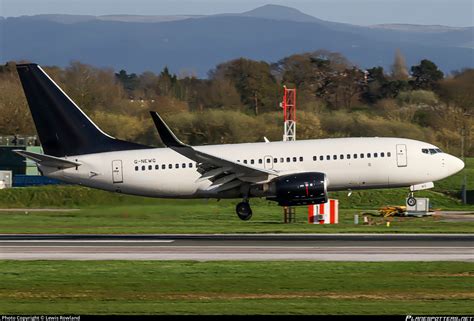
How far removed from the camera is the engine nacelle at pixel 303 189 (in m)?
45.1

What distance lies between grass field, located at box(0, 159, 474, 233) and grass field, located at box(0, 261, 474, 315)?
14069 millimetres

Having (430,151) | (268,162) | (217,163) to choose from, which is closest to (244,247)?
(217,163)

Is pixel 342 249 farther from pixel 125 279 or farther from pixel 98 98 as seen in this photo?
pixel 98 98

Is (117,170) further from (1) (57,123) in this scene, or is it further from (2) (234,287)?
(2) (234,287)

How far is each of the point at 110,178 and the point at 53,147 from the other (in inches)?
114

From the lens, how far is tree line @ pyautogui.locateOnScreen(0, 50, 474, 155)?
82.1m

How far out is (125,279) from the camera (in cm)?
2936

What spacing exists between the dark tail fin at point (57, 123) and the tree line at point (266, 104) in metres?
31.0

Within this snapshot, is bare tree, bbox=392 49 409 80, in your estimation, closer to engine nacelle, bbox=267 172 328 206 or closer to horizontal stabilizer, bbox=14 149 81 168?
engine nacelle, bbox=267 172 328 206

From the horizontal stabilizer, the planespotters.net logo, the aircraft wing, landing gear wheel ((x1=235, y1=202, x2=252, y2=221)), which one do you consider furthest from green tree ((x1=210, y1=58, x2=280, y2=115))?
the planespotters.net logo

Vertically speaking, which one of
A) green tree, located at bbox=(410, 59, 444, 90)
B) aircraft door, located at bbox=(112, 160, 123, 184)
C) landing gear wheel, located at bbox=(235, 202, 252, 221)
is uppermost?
green tree, located at bbox=(410, 59, 444, 90)

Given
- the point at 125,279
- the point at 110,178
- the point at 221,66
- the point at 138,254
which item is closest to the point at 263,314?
the point at 125,279

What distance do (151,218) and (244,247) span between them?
13787 mm

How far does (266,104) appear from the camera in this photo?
Answer: 4122 inches
